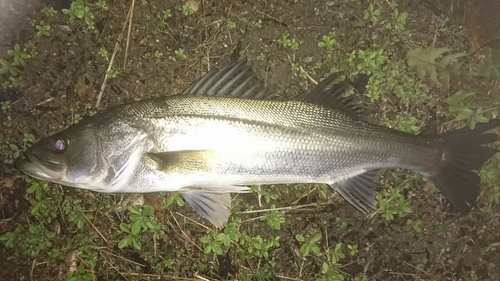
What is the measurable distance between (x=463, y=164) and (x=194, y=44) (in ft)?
8.46

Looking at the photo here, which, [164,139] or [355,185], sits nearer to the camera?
[164,139]

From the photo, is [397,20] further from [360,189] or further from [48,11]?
[48,11]

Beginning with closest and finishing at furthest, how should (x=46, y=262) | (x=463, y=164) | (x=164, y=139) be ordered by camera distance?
1. (x=164, y=139)
2. (x=463, y=164)
3. (x=46, y=262)

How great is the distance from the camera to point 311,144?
9.56 feet

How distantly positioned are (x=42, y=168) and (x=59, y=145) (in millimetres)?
207

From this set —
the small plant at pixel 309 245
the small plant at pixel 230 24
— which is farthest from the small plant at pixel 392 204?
the small plant at pixel 230 24

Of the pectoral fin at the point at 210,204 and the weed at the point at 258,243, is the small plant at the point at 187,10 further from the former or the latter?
the weed at the point at 258,243

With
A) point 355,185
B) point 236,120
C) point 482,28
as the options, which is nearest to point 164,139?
point 236,120

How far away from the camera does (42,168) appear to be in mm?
2789

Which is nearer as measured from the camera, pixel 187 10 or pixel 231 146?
pixel 231 146

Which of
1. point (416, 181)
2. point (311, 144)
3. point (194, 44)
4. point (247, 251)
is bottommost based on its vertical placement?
point (247, 251)

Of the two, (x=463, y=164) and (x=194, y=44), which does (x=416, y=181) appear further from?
(x=194, y=44)

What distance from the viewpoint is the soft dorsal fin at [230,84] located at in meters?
2.97

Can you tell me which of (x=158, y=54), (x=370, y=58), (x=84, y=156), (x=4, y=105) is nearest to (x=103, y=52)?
(x=158, y=54)
